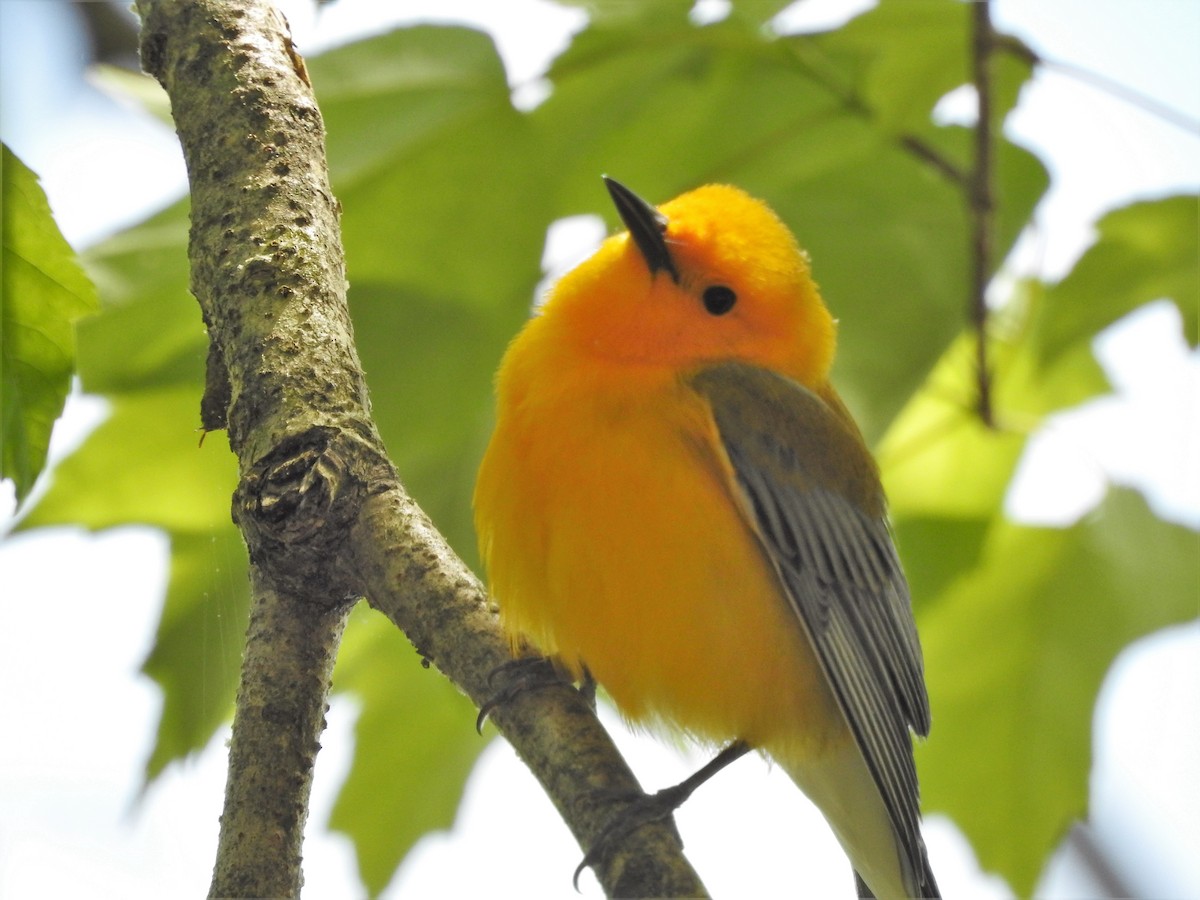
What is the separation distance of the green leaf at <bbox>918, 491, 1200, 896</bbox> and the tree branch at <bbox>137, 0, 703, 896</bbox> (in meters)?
1.85

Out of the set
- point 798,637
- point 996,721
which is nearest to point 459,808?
point 798,637

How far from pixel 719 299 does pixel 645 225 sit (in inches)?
14.2

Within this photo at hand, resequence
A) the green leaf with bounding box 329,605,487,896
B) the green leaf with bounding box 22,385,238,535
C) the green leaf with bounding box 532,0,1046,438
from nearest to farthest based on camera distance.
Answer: the green leaf with bounding box 22,385,238,535 → the green leaf with bounding box 329,605,487,896 → the green leaf with bounding box 532,0,1046,438

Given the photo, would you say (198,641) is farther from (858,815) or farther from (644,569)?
(858,815)

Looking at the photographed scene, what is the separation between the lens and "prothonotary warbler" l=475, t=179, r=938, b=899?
2811mm

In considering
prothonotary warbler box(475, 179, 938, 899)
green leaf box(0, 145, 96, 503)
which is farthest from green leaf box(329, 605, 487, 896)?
green leaf box(0, 145, 96, 503)

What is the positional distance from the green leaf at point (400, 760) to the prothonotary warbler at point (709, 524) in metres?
0.52

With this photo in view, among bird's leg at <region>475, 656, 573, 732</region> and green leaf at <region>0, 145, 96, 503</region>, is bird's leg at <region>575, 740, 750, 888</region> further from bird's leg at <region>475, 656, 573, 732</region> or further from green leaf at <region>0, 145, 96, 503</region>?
green leaf at <region>0, 145, 96, 503</region>

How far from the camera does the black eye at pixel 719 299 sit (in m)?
3.63

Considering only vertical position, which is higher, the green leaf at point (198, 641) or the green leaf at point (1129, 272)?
the green leaf at point (198, 641)

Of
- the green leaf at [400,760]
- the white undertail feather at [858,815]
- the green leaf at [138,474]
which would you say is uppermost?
the green leaf at [138,474]

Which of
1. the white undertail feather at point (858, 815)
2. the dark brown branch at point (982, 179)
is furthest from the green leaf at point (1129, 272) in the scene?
the white undertail feather at point (858, 815)

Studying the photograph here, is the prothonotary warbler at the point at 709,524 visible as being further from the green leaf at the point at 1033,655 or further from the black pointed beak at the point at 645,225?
the green leaf at the point at 1033,655

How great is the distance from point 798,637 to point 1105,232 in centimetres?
134
